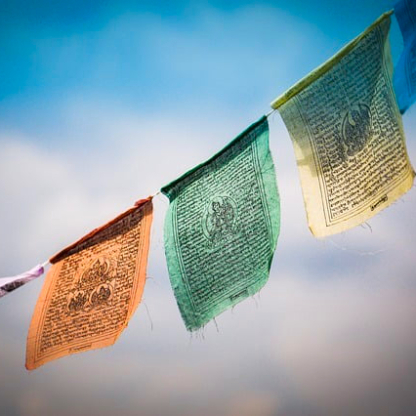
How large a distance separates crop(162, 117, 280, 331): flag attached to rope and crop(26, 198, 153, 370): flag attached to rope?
13.7 inches

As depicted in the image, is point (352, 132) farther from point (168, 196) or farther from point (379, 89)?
point (168, 196)

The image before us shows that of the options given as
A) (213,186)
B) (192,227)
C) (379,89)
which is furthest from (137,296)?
(379,89)

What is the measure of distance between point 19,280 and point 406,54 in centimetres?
276

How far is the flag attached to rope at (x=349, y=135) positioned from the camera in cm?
174

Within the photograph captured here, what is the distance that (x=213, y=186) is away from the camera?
7.75ft

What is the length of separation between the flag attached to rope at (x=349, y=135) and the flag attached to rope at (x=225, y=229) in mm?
222

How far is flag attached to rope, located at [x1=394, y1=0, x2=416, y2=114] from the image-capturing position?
6.36 ft

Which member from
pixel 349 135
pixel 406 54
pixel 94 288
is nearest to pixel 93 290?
pixel 94 288

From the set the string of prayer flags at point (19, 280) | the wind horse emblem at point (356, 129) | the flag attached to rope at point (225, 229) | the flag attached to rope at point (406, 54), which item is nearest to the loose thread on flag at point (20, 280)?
the string of prayer flags at point (19, 280)

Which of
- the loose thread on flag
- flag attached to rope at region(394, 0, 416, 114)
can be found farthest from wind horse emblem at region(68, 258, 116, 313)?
→ flag attached to rope at region(394, 0, 416, 114)

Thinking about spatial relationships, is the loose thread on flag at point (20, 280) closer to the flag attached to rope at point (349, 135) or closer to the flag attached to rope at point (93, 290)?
the flag attached to rope at point (93, 290)

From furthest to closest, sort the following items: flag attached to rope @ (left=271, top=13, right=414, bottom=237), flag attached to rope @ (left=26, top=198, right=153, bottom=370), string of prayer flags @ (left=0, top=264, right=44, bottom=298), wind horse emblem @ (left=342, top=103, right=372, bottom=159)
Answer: string of prayer flags @ (left=0, top=264, right=44, bottom=298)
flag attached to rope @ (left=26, top=198, right=153, bottom=370)
wind horse emblem @ (left=342, top=103, right=372, bottom=159)
flag attached to rope @ (left=271, top=13, right=414, bottom=237)

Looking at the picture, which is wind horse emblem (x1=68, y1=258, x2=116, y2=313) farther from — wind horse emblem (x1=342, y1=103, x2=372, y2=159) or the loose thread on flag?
wind horse emblem (x1=342, y1=103, x2=372, y2=159)

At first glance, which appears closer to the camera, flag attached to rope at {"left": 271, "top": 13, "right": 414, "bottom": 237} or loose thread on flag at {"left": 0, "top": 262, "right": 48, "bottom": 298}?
flag attached to rope at {"left": 271, "top": 13, "right": 414, "bottom": 237}
